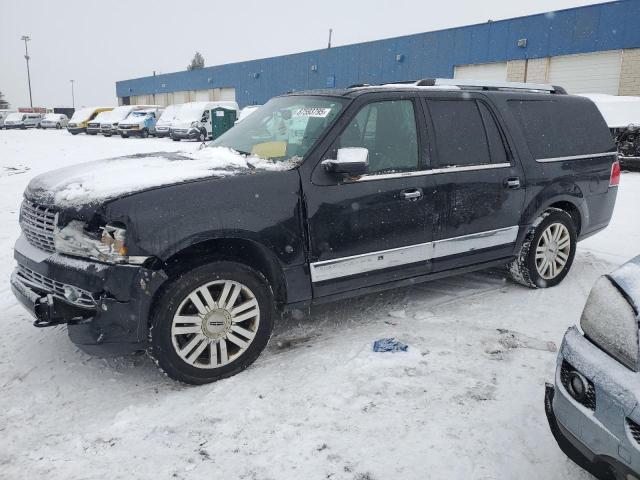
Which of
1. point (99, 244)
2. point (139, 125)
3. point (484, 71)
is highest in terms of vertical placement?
point (484, 71)

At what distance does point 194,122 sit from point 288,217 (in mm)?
23345

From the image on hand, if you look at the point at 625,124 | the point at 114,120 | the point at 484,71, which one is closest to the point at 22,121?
the point at 114,120

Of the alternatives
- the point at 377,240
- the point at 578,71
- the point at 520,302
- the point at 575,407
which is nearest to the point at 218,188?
the point at 377,240

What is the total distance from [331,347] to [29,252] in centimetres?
213

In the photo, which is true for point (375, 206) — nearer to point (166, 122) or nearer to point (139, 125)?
point (166, 122)

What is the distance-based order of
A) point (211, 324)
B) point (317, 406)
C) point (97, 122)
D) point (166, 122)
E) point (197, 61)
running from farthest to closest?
point (197, 61)
point (97, 122)
point (166, 122)
point (211, 324)
point (317, 406)

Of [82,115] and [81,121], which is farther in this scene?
[82,115]

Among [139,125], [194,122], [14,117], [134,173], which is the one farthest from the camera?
[14,117]

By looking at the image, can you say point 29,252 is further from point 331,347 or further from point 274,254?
point 331,347

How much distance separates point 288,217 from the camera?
3301 mm

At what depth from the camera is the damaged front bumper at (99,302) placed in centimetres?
286

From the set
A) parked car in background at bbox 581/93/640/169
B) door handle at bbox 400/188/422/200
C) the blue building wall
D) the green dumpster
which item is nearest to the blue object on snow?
door handle at bbox 400/188/422/200

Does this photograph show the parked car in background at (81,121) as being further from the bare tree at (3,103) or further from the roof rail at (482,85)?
the bare tree at (3,103)

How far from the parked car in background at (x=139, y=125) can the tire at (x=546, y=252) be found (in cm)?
2738
